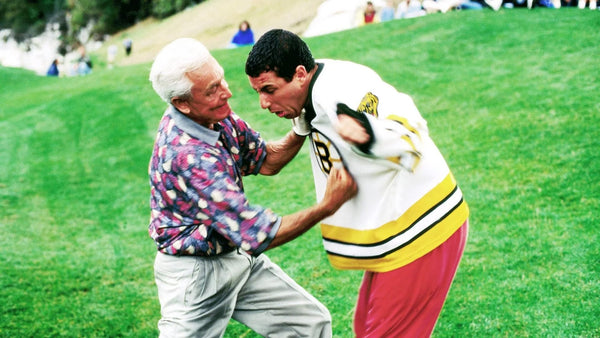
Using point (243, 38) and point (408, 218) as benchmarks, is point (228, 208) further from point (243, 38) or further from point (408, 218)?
point (243, 38)

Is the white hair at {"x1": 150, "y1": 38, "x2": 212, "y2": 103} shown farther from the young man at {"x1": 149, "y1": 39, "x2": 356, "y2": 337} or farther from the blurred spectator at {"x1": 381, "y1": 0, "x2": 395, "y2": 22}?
the blurred spectator at {"x1": 381, "y1": 0, "x2": 395, "y2": 22}

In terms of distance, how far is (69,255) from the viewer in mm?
6625

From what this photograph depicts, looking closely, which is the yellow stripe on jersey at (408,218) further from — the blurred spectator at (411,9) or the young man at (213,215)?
the blurred spectator at (411,9)

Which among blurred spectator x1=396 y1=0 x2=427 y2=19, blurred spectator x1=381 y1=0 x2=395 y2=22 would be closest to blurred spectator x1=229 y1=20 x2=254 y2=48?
blurred spectator x1=381 y1=0 x2=395 y2=22

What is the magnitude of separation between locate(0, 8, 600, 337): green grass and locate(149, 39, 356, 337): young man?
1345 millimetres

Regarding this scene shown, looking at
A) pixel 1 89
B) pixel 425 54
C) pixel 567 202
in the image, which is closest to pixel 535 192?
pixel 567 202

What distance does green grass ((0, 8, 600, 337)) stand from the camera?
4902 mm

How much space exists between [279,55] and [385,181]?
0.70 meters

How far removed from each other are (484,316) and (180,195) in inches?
112

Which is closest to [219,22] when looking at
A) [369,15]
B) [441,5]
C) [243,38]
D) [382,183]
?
[243,38]

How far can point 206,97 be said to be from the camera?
2787 mm

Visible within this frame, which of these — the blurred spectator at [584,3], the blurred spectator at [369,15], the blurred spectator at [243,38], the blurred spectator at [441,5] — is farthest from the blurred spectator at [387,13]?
the blurred spectator at [584,3]

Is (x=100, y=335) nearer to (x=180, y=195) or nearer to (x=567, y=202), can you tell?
(x=180, y=195)

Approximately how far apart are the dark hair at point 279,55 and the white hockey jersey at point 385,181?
114 mm
